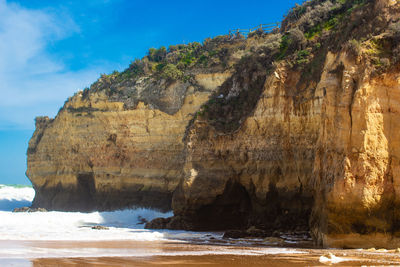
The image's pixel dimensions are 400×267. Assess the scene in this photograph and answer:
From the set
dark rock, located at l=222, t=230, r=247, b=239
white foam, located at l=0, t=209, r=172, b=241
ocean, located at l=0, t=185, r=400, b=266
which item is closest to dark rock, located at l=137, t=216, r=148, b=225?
white foam, located at l=0, t=209, r=172, b=241

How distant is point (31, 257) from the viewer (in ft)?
34.4

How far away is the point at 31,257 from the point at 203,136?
1107 centimetres

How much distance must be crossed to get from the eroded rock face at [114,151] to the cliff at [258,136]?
76 millimetres

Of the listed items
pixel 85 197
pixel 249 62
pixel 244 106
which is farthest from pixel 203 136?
pixel 85 197

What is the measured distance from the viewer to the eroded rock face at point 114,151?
28.2 m

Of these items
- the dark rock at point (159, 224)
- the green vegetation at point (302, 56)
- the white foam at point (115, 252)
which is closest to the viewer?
the white foam at point (115, 252)

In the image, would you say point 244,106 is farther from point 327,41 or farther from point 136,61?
point 136,61

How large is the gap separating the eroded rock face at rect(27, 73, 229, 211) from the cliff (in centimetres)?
8

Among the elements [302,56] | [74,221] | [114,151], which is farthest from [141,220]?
[302,56]

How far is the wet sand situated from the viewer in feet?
31.4

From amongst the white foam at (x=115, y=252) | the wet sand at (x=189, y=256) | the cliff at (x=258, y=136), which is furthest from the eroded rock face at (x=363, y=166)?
the white foam at (x=115, y=252)

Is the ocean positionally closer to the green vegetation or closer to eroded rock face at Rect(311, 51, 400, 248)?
eroded rock face at Rect(311, 51, 400, 248)

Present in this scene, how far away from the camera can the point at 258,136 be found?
60.2 feet

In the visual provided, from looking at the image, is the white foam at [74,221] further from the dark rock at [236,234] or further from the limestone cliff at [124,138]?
the dark rock at [236,234]
